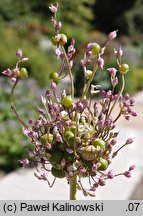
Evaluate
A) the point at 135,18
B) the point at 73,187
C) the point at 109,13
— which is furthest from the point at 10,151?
the point at 109,13

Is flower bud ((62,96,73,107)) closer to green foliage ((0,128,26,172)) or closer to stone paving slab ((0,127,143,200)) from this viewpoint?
stone paving slab ((0,127,143,200))

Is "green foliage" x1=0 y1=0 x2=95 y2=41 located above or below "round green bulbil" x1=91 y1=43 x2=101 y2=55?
above

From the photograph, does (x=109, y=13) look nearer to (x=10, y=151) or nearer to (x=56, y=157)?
(x=10, y=151)

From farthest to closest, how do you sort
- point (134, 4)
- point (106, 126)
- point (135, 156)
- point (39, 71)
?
point (134, 4) → point (39, 71) → point (135, 156) → point (106, 126)

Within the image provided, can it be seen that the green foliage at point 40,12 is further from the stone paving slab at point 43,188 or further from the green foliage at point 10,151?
the stone paving slab at point 43,188

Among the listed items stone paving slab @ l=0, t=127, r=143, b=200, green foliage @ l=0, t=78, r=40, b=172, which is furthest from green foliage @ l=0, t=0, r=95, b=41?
stone paving slab @ l=0, t=127, r=143, b=200

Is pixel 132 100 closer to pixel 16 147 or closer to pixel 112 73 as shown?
pixel 112 73

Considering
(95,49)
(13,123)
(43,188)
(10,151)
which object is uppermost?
(13,123)

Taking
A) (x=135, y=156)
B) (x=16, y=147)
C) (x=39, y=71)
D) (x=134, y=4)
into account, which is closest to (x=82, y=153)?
(x=16, y=147)
